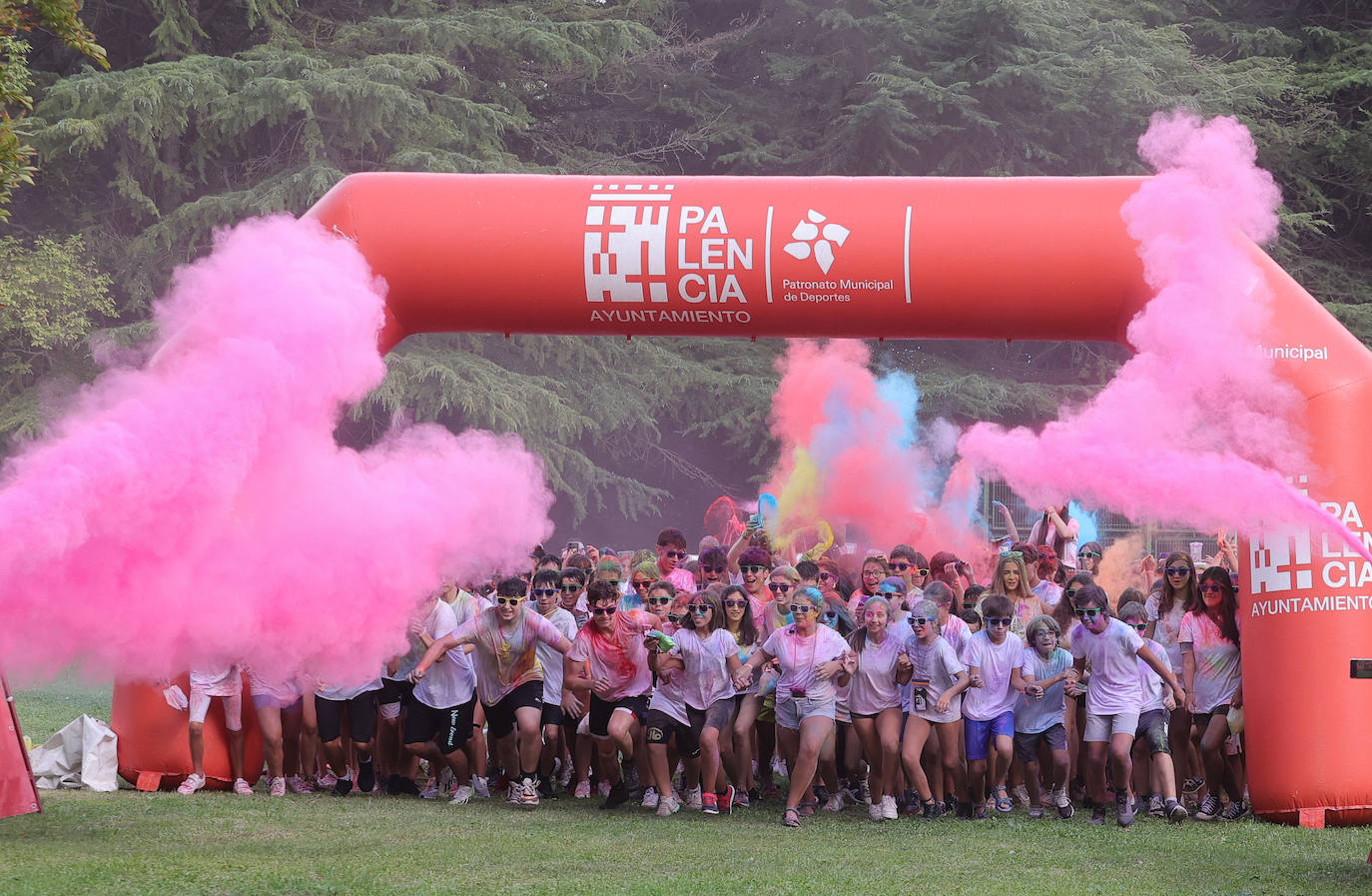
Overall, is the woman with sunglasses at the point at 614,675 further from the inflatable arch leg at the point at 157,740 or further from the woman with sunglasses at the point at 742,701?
the inflatable arch leg at the point at 157,740

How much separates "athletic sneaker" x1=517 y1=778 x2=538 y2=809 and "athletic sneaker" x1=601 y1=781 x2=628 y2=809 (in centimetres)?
43

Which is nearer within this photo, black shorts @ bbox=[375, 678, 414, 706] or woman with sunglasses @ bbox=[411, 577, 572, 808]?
woman with sunglasses @ bbox=[411, 577, 572, 808]

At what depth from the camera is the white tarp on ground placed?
9211mm

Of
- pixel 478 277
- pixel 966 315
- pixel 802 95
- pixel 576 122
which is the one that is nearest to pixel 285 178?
pixel 576 122

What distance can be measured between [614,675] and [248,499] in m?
3.09

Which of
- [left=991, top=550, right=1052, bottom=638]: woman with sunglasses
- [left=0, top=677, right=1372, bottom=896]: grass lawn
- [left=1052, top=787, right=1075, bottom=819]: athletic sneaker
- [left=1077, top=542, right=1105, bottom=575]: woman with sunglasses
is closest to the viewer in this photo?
[left=0, top=677, right=1372, bottom=896]: grass lawn

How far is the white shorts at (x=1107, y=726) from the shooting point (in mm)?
8758

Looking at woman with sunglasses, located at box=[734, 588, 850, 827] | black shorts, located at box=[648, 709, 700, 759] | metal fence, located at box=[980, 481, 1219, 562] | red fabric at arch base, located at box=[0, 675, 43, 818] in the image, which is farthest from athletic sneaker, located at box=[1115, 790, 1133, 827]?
metal fence, located at box=[980, 481, 1219, 562]

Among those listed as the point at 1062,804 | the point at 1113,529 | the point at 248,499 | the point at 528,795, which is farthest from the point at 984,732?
the point at 1113,529

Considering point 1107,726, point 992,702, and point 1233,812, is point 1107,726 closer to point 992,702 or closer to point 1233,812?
point 992,702

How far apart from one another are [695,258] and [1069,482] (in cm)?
234

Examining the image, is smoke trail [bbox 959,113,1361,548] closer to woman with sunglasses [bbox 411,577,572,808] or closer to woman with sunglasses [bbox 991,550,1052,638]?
woman with sunglasses [bbox 991,550,1052,638]

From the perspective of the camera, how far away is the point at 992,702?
911cm

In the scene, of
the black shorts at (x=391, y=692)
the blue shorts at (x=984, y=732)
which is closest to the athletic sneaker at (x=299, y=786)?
the black shorts at (x=391, y=692)
